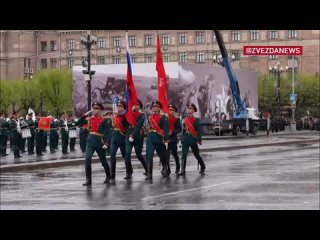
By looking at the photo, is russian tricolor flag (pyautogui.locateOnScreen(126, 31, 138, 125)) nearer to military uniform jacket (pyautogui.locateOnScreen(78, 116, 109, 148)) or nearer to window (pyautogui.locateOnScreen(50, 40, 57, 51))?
military uniform jacket (pyautogui.locateOnScreen(78, 116, 109, 148))

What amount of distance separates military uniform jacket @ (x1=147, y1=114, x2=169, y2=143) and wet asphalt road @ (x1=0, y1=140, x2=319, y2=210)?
0.96m

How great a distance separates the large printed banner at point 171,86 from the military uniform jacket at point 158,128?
26.8 metres

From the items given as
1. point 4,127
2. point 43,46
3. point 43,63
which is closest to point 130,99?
point 4,127

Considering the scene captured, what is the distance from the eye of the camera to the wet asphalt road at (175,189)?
11.3 meters

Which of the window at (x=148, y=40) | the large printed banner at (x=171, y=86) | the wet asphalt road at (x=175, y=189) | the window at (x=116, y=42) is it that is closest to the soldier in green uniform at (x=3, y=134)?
the wet asphalt road at (x=175, y=189)

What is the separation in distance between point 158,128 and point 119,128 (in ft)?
2.88

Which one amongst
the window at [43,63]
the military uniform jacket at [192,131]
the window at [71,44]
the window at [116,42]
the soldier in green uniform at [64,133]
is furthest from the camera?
the window at [43,63]

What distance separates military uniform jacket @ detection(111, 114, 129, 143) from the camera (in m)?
16.4

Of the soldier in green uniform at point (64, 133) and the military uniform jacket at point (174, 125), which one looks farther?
the soldier in green uniform at point (64, 133)

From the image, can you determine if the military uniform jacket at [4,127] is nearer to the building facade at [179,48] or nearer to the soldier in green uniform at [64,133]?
the soldier in green uniform at [64,133]

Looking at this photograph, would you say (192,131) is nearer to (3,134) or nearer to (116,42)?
(3,134)
